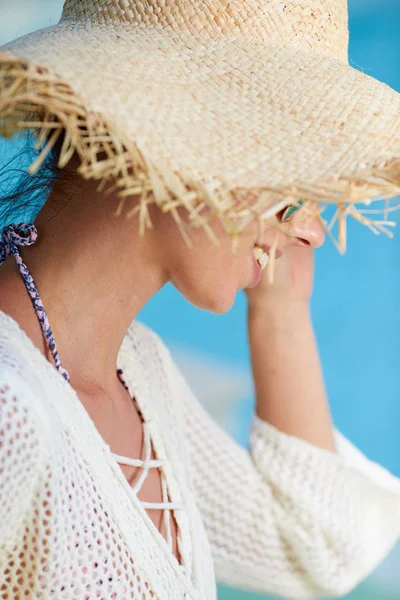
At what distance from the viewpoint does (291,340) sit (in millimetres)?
1070

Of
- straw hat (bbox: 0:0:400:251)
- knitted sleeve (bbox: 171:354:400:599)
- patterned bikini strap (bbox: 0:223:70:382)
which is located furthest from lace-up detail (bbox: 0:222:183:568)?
knitted sleeve (bbox: 171:354:400:599)

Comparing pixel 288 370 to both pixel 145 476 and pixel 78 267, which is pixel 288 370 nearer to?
pixel 145 476

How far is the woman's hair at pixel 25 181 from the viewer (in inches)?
32.4

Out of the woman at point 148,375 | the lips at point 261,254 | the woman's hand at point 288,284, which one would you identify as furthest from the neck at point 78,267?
the woman's hand at point 288,284

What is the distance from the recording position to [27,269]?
771 millimetres

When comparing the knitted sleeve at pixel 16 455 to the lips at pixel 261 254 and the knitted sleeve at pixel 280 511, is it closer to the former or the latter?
the lips at pixel 261 254

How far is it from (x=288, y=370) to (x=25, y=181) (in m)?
0.43

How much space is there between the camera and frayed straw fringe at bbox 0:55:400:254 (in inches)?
21.3

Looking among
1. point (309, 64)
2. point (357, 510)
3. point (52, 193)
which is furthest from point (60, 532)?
point (357, 510)

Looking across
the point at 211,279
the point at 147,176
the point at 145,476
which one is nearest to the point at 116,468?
the point at 145,476

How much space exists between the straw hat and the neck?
43 millimetres

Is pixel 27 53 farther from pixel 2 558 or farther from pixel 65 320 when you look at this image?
pixel 2 558

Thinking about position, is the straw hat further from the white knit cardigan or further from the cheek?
the white knit cardigan

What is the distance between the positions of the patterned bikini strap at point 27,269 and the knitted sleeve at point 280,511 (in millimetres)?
362
